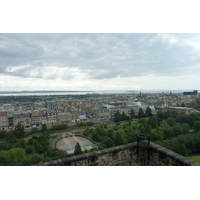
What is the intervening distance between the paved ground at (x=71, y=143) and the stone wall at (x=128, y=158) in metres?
13.5

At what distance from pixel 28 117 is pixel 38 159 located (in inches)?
886

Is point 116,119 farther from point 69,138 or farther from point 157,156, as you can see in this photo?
point 157,156

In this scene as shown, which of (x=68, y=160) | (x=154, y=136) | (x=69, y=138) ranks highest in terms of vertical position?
(x=68, y=160)

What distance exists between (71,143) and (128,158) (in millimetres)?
15647

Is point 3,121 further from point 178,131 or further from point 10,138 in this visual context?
point 178,131

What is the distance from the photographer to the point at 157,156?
3.22 metres

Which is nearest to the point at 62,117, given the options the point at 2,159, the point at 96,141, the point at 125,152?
the point at 96,141

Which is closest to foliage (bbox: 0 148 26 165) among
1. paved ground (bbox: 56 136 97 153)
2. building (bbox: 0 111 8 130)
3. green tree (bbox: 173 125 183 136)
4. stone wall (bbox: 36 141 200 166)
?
paved ground (bbox: 56 136 97 153)

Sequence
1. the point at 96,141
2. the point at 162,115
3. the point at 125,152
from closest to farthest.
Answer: the point at 125,152 < the point at 96,141 < the point at 162,115

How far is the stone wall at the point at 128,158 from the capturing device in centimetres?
287

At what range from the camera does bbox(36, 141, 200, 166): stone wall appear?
287cm

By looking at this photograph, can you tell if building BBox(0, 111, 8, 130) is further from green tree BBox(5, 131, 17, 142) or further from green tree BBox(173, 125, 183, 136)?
green tree BBox(173, 125, 183, 136)

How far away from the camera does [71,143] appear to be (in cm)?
1792

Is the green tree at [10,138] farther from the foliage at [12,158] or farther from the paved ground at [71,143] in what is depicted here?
the foliage at [12,158]
